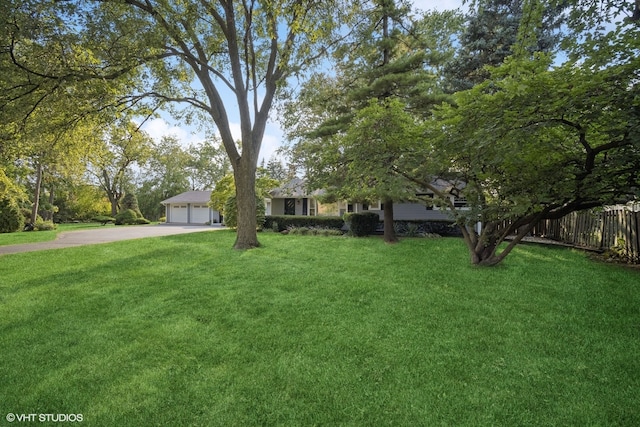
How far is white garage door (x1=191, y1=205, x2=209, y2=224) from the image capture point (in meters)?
31.8

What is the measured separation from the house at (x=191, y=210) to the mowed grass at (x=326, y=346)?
2496cm

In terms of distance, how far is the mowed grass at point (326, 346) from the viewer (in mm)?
2607

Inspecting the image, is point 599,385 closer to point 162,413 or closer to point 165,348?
point 162,413

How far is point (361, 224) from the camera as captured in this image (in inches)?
571

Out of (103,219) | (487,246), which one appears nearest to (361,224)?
(487,246)

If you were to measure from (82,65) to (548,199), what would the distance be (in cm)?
973

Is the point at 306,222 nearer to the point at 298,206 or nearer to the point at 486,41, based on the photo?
the point at 298,206

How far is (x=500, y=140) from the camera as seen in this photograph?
3.78 metres

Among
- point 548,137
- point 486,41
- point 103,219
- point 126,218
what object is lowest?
point 103,219

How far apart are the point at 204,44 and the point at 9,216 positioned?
55.2ft

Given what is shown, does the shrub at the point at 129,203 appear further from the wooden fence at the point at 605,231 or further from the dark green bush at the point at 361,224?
the wooden fence at the point at 605,231

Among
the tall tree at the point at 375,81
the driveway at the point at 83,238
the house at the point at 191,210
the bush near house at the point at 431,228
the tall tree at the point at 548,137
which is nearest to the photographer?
the tall tree at the point at 548,137

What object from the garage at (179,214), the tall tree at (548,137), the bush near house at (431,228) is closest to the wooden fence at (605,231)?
the tall tree at (548,137)

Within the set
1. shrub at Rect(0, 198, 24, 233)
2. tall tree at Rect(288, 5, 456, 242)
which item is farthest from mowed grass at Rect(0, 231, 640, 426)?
shrub at Rect(0, 198, 24, 233)
